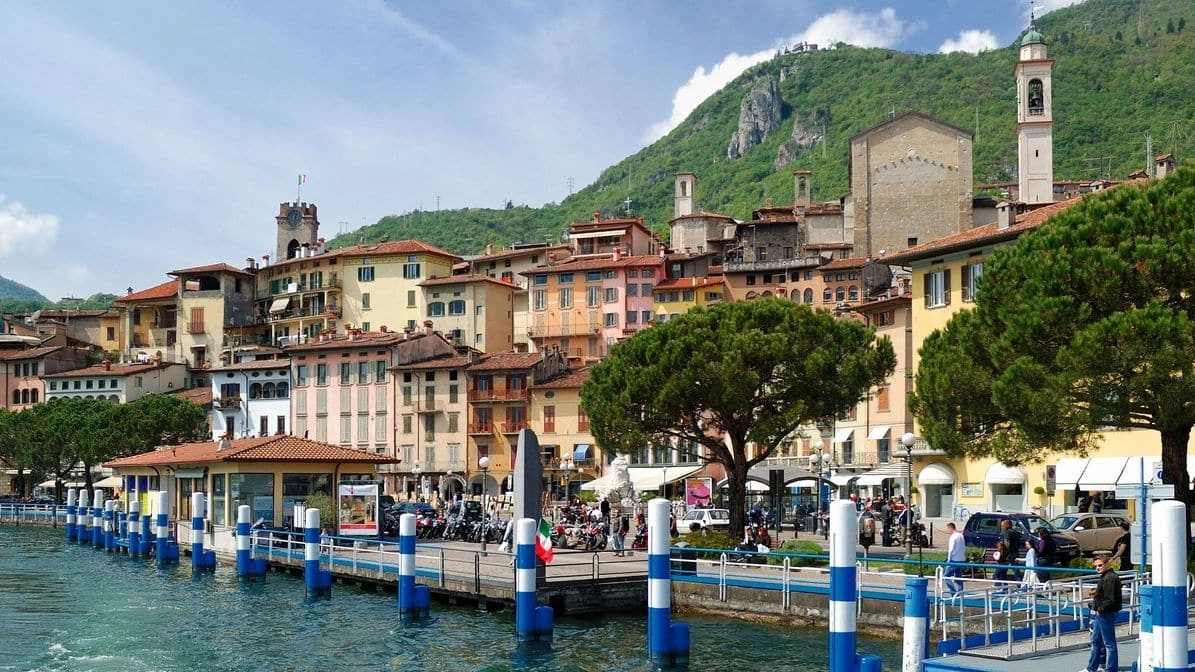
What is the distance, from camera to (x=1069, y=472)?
4594 cm

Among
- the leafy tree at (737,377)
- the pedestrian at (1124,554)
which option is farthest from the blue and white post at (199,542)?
the pedestrian at (1124,554)

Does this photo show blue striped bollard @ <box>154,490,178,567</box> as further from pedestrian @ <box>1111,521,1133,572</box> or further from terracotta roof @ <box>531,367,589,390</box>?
terracotta roof @ <box>531,367,589,390</box>

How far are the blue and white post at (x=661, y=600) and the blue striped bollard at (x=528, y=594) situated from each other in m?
3.27

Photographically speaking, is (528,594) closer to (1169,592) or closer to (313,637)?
(313,637)

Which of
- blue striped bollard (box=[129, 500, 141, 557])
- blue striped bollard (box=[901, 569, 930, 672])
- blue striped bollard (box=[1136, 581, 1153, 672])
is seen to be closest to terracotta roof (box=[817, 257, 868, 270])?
blue striped bollard (box=[129, 500, 141, 557])

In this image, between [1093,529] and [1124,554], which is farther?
[1093,529]

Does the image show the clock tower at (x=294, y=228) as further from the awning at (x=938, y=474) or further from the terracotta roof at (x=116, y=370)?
the awning at (x=938, y=474)

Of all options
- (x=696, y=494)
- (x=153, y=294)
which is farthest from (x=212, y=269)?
(x=696, y=494)

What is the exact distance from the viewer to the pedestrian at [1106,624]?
53.2 ft

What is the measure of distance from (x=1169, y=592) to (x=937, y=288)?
41.1m

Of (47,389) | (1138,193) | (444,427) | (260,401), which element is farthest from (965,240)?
(47,389)

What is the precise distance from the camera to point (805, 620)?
27703 millimetres

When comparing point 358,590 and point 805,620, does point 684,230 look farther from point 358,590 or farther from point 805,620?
point 805,620

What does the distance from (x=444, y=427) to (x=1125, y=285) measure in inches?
2474
